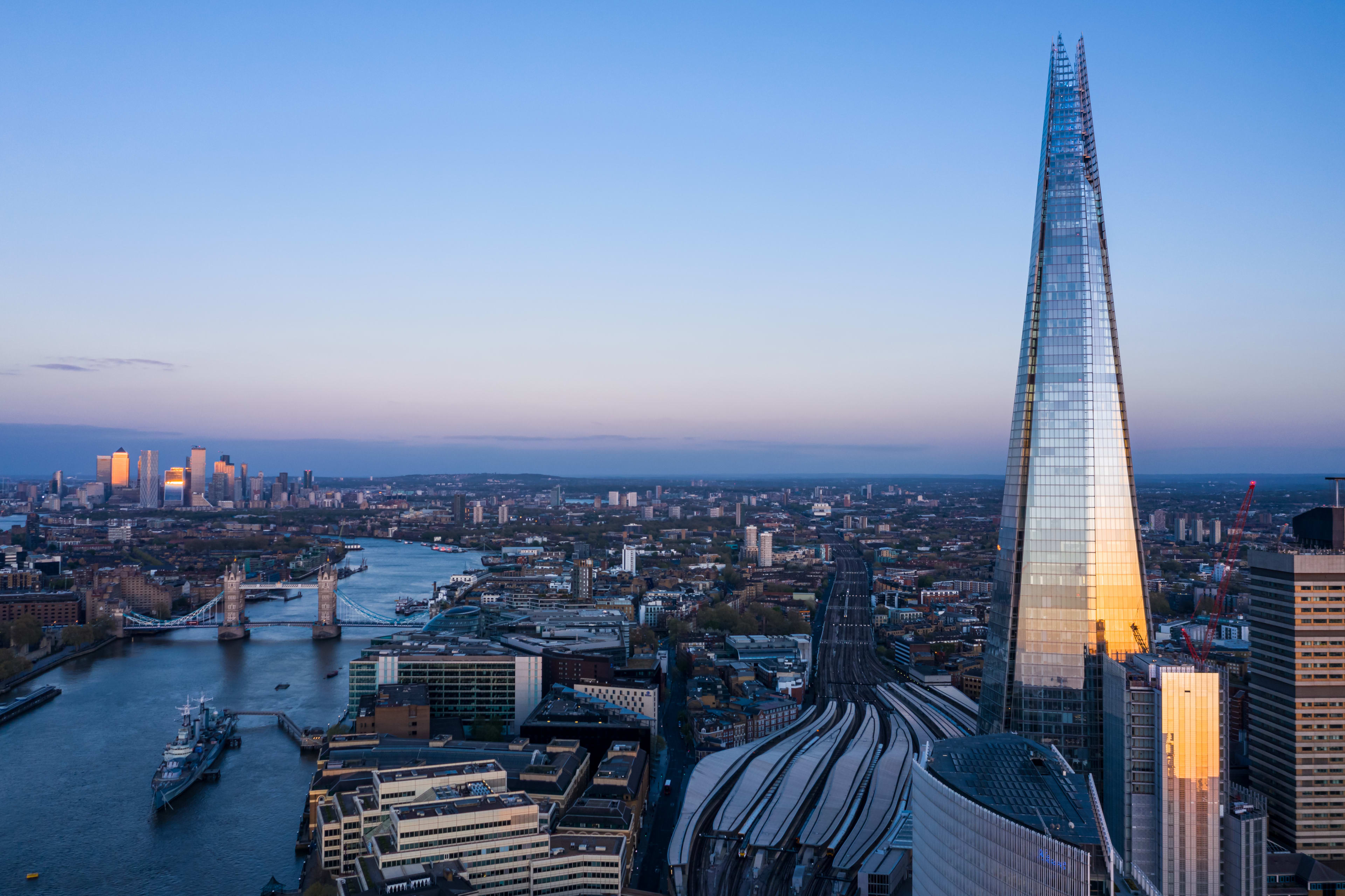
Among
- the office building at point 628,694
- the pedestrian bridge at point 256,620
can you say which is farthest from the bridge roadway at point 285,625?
the office building at point 628,694

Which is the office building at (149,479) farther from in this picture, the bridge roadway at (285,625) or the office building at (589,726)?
the office building at (589,726)

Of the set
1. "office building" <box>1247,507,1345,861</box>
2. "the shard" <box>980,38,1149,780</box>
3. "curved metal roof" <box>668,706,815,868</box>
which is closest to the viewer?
"the shard" <box>980,38,1149,780</box>

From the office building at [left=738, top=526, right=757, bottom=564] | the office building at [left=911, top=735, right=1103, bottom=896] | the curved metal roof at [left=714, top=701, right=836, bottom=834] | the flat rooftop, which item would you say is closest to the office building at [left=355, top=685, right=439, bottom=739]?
the curved metal roof at [left=714, top=701, right=836, bottom=834]

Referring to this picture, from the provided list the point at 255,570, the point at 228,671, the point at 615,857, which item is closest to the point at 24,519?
the point at 255,570

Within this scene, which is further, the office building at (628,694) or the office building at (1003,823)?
the office building at (628,694)

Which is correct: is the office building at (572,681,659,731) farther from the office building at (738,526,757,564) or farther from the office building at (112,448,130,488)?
the office building at (112,448,130,488)

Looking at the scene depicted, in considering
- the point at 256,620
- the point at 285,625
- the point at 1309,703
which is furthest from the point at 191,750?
the point at 256,620

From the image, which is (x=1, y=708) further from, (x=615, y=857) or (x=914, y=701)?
(x=914, y=701)

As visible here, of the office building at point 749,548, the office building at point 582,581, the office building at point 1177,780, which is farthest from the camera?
the office building at point 749,548
